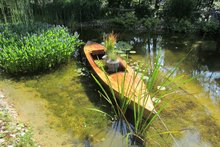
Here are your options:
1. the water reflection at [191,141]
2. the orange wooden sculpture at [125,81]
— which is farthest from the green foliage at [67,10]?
the water reflection at [191,141]

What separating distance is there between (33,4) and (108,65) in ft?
17.7

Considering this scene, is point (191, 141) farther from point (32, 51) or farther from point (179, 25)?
point (179, 25)

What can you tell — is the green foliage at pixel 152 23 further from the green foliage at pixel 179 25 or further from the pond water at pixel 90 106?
the pond water at pixel 90 106

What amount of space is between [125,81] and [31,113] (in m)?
1.62

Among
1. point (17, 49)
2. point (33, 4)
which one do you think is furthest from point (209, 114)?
point (33, 4)

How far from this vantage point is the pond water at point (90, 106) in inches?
123

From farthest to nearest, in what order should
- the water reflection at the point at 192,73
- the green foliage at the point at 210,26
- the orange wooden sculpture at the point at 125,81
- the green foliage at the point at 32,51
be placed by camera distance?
1. the green foliage at the point at 210,26
2. the green foliage at the point at 32,51
3. the water reflection at the point at 192,73
4. the orange wooden sculpture at the point at 125,81

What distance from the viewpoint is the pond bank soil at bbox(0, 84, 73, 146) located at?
10.1 ft

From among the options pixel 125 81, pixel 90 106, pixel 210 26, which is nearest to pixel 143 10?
pixel 210 26

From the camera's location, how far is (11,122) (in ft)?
10.3

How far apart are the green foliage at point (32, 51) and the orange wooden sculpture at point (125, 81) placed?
23.5 inches

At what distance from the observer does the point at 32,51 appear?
4477mm

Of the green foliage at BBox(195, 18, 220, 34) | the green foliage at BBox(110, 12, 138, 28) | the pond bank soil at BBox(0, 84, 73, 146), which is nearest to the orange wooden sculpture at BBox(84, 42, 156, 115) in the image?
the pond bank soil at BBox(0, 84, 73, 146)

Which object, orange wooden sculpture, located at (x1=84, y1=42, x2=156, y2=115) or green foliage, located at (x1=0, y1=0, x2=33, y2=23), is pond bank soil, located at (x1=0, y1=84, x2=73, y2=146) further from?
green foliage, located at (x1=0, y1=0, x2=33, y2=23)
